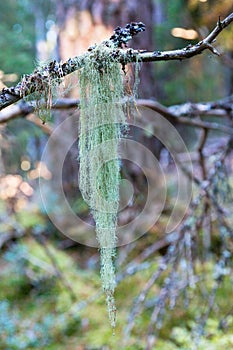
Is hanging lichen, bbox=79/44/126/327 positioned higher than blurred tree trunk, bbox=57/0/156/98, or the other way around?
blurred tree trunk, bbox=57/0/156/98

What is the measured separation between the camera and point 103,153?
3.59 ft

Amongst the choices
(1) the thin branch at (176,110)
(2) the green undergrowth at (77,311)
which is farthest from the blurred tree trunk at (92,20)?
(2) the green undergrowth at (77,311)

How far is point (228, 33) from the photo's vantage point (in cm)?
263

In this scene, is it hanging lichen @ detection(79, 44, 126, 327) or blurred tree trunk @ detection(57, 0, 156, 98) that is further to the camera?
blurred tree trunk @ detection(57, 0, 156, 98)

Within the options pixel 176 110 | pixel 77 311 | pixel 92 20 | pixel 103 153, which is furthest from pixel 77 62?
pixel 92 20

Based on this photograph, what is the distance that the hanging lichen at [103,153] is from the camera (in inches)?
41.4

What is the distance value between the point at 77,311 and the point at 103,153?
1.76 metres

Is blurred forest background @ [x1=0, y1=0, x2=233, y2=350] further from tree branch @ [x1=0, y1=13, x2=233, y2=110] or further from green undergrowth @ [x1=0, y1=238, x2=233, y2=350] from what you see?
tree branch @ [x1=0, y1=13, x2=233, y2=110]

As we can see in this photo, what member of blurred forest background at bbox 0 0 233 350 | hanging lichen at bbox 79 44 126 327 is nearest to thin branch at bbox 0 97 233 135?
blurred forest background at bbox 0 0 233 350

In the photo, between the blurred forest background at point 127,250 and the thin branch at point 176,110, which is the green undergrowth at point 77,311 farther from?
the thin branch at point 176,110

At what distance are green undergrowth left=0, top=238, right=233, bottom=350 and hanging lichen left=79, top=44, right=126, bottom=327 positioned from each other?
113 centimetres

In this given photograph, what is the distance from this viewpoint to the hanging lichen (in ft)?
3.45

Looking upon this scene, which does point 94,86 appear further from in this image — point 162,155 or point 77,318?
point 162,155

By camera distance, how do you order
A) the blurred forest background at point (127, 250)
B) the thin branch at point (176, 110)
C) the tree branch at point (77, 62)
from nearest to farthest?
the tree branch at point (77, 62), the thin branch at point (176, 110), the blurred forest background at point (127, 250)
